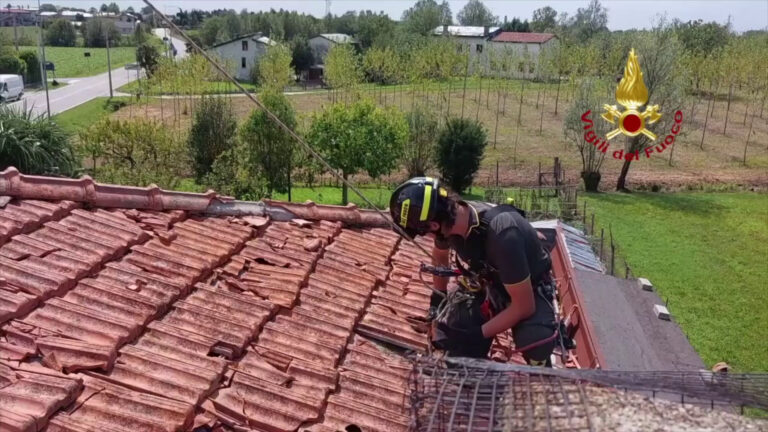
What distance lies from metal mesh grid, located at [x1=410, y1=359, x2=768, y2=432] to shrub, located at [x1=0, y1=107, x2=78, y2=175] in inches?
450

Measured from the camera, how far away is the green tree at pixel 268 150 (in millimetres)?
26344

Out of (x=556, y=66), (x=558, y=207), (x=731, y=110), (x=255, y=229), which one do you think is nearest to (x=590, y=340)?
(x=255, y=229)

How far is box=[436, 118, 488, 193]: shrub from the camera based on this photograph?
28.9 m

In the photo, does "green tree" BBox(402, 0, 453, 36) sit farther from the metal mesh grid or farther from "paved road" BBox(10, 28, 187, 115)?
the metal mesh grid

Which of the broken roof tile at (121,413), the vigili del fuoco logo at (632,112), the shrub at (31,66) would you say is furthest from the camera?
the shrub at (31,66)

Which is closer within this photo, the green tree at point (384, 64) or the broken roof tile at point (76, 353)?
the broken roof tile at point (76, 353)

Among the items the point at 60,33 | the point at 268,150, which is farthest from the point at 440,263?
the point at 60,33

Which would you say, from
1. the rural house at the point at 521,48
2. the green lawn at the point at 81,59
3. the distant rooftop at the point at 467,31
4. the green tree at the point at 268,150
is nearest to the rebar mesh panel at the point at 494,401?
the green tree at the point at 268,150

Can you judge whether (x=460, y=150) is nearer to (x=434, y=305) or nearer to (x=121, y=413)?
(x=434, y=305)

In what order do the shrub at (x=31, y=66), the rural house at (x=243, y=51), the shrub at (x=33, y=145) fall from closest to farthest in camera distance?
the shrub at (x=33, y=145)
the shrub at (x=31, y=66)
the rural house at (x=243, y=51)

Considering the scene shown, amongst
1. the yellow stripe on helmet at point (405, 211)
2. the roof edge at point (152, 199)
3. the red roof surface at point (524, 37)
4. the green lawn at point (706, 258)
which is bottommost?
the green lawn at point (706, 258)

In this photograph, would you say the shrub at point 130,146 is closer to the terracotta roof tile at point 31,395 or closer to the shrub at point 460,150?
the shrub at point 460,150

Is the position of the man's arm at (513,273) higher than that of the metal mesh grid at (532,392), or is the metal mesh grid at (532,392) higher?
the man's arm at (513,273)

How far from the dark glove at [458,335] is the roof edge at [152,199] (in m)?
1.43
